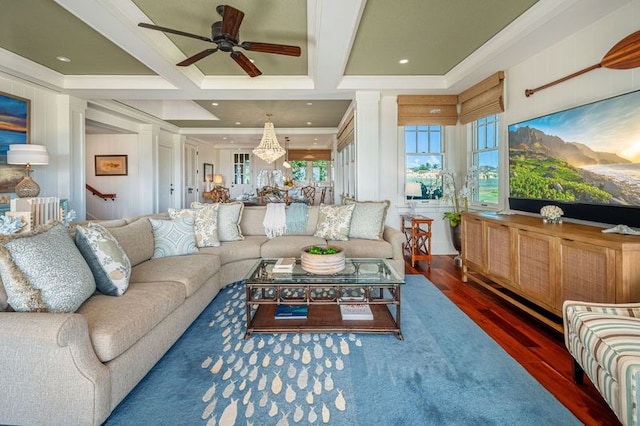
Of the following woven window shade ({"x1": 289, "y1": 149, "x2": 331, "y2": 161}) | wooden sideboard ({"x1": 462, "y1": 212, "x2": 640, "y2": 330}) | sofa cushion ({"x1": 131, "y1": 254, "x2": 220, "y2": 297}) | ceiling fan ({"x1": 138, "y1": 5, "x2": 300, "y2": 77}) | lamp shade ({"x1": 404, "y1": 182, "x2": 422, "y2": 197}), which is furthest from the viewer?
woven window shade ({"x1": 289, "y1": 149, "x2": 331, "y2": 161})

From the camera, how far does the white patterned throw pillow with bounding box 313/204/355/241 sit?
3.65m

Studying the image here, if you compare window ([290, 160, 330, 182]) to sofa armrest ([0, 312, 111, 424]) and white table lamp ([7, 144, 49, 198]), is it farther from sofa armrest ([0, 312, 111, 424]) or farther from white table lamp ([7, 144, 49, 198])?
sofa armrest ([0, 312, 111, 424])

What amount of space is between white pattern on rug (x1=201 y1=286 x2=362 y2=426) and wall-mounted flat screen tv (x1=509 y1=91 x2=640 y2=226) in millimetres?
2239

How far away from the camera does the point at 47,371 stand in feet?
4.21

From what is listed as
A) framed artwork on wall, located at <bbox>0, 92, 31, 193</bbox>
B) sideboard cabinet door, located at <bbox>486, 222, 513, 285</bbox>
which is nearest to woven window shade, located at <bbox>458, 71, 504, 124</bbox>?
sideboard cabinet door, located at <bbox>486, 222, 513, 285</bbox>

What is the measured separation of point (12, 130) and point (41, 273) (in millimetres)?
3827

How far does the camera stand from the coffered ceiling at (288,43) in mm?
2633

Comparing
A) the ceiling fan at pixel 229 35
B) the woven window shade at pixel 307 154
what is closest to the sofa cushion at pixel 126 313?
the ceiling fan at pixel 229 35

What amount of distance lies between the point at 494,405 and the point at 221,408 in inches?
56.1

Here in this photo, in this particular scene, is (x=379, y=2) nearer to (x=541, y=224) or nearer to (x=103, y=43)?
(x=541, y=224)

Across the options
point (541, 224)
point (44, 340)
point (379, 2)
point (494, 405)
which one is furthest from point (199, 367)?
point (379, 2)

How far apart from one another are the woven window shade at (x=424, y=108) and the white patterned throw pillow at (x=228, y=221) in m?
2.92

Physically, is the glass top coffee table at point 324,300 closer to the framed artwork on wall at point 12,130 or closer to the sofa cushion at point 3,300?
the sofa cushion at point 3,300

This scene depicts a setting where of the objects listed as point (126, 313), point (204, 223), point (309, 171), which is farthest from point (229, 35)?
point (309, 171)
